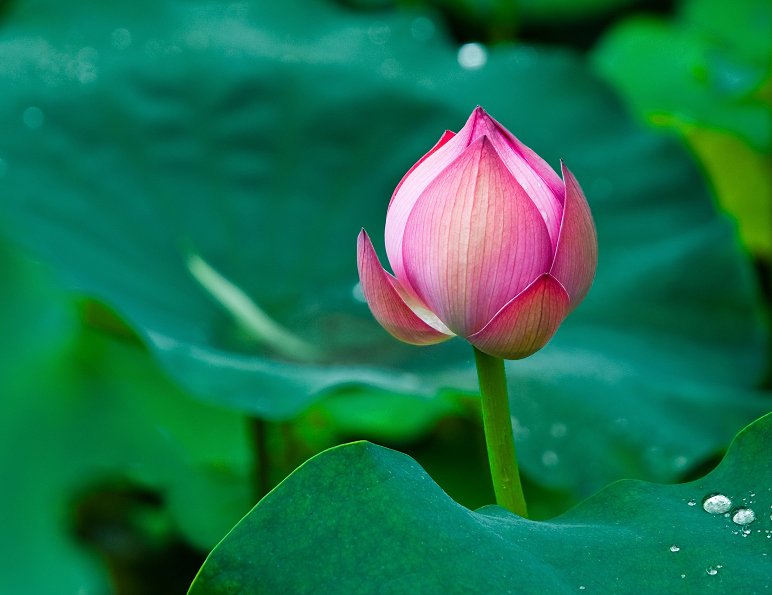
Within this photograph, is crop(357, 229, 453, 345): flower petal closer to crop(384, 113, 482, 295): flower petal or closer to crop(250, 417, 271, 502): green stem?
crop(384, 113, 482, 295): flower petal

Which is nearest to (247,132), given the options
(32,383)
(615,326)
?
(32,383)

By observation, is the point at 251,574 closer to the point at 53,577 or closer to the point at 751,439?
the point at 751,439

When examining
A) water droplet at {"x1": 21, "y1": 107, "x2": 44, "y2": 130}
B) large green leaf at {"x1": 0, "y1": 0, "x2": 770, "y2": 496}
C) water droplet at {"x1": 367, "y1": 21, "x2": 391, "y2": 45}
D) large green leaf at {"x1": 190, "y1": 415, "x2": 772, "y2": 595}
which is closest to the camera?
large green leaf at {"x1": 190, "y1": 415, "x2": 772, "y2": 595}

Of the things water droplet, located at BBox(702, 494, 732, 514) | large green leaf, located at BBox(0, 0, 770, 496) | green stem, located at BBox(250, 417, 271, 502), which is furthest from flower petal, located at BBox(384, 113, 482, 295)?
green stem, located at BBox(250, 417, 271, 502)

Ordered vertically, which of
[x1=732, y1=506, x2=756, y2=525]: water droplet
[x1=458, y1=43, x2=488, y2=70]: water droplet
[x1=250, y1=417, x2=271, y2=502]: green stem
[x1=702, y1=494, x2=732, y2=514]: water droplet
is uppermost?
[x1=458, y1=43, x2=488, y2=70]: water droplet

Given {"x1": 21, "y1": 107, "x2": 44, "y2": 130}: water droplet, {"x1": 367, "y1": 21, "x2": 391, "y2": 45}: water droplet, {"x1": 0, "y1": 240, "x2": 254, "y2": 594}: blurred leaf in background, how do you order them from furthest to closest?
{"x1": 367, "y1": 21, "x2": 391, "y2": 45}: water droplet, {"x1": 21, "y1": 107, "x2": 44, "y2": 130}: water droplet, {"x1": 0, "y1": 240, "x2": 254, "y2": 594}: blurred leaf in background

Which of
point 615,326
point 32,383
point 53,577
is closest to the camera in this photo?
point 53,577

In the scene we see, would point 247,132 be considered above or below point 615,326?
above
